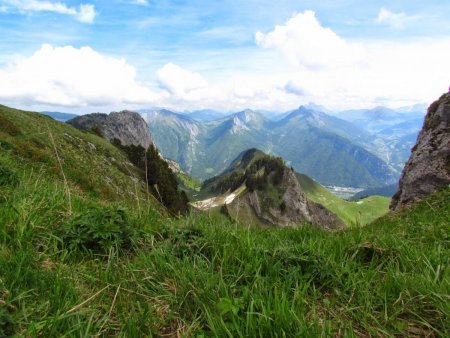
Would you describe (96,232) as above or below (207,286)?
above

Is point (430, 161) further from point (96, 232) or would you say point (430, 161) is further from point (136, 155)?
point (136, 155)

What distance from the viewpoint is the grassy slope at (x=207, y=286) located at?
10.1 ft

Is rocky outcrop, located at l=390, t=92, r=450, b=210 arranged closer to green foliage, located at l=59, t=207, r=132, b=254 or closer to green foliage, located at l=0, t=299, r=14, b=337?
green foliage, located at l=59, t=207, r=132, b=254

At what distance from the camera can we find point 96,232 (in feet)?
16.0

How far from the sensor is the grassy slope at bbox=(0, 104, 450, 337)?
3084mm

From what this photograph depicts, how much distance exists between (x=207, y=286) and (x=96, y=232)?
2108mm

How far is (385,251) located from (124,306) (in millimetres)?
3970

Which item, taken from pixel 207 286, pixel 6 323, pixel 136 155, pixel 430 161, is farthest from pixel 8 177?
pixel 136 155

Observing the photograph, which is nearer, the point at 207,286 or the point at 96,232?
the point at 207,286

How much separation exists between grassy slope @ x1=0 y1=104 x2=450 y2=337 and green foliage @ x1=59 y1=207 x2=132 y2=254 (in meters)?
0.10

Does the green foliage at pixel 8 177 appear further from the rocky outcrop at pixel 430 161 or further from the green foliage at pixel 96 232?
the rocky outcrop at pixel 430 161

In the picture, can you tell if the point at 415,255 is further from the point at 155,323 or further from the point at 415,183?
the point at 415,183

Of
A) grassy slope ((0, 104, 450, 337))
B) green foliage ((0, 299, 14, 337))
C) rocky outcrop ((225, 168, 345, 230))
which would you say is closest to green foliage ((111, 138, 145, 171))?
grassy slope ((0, 104, 450, 337))

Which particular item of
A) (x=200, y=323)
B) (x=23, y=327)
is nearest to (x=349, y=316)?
(x=200, y=323)
